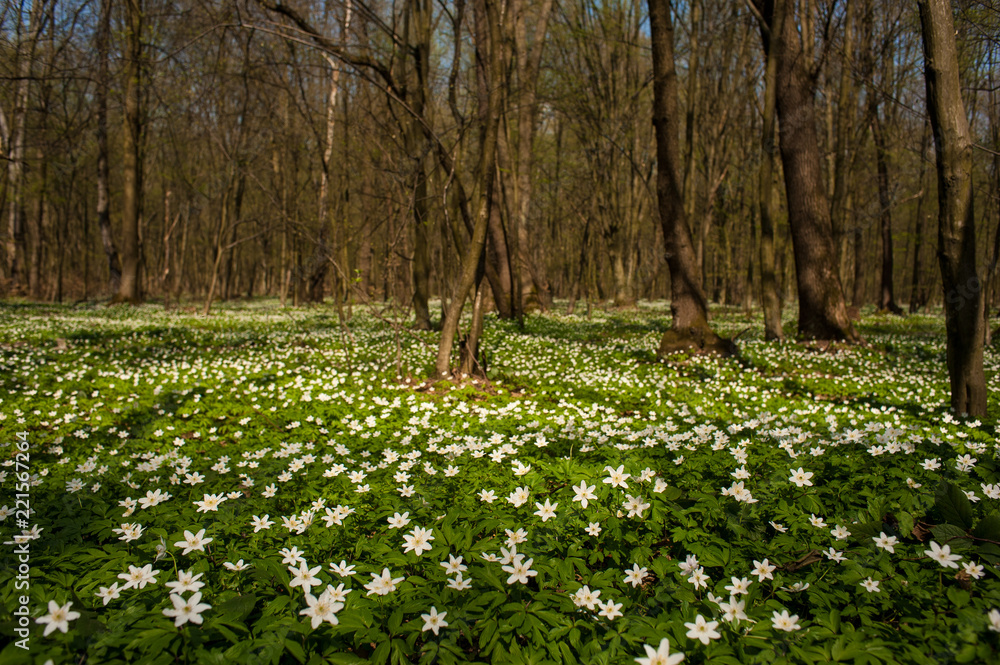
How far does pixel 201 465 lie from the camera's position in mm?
3697

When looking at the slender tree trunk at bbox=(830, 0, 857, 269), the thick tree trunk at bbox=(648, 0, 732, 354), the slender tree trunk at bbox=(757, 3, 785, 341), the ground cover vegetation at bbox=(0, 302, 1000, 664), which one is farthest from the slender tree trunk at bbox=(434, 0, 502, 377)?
the slender tree trunk at bbox=(830, 0, 857, 269)

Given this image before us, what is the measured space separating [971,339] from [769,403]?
187 centimetres

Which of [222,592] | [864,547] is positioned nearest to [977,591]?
[864,547]

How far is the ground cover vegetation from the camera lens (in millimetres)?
1703

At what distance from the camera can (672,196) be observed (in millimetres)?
8789

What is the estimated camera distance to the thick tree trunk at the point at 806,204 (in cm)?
951

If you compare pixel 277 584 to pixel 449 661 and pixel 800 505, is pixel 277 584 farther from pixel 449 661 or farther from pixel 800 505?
pixel 800 505

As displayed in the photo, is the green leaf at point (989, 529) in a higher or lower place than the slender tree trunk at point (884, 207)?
lower

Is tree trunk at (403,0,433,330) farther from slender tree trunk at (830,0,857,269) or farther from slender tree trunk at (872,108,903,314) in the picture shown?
slender tree trunk at (872,108,903,314)

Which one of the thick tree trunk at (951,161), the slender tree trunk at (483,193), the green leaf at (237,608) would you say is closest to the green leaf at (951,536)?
the green leaf at (237,608)

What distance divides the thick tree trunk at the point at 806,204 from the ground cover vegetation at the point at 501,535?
4.43 m

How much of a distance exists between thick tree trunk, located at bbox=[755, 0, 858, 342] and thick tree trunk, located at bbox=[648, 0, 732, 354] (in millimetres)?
2386

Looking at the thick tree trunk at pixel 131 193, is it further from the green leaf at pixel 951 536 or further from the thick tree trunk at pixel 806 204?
the green leaf at pixel 951 536

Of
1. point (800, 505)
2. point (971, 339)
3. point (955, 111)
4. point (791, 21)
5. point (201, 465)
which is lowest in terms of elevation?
point (201, 465)
